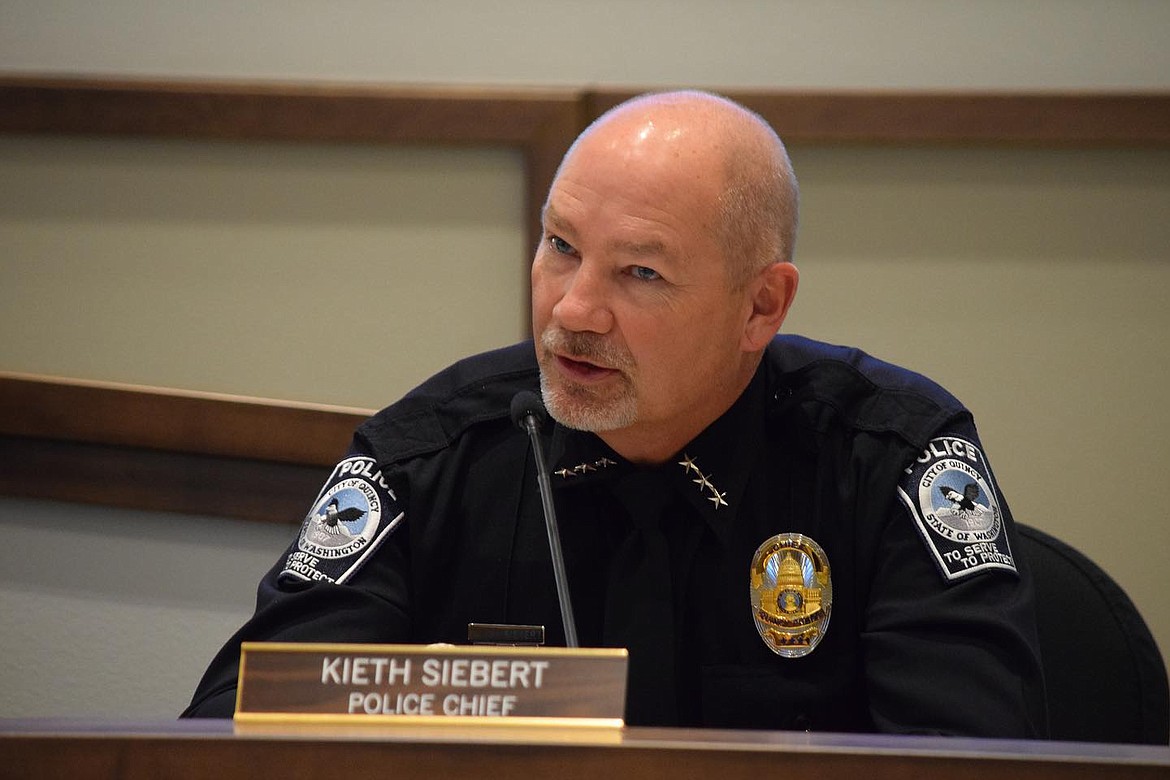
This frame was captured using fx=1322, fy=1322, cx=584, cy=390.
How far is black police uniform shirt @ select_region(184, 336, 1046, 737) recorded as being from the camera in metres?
1.45

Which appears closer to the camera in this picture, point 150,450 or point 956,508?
point 956,508

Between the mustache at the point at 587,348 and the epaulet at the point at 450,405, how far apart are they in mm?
205

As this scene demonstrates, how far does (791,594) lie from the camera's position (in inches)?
60.4

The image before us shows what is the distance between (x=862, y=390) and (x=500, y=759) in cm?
100

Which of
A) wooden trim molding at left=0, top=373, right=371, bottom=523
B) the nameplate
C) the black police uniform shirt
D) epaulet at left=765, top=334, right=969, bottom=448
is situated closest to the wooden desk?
the nameplate

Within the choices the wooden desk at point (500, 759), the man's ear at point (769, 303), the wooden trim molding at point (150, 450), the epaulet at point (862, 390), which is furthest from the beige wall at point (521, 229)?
the wooden desk at point (500, 759)

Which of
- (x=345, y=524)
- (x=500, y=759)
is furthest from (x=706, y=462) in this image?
(x=500, y=759)

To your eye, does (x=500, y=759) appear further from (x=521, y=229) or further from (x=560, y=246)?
(x=521, y=229)

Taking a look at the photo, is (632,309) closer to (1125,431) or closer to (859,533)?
(859,533)

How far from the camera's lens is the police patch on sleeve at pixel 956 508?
1.46m

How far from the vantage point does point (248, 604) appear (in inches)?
79.4

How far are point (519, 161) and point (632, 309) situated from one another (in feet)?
3.82

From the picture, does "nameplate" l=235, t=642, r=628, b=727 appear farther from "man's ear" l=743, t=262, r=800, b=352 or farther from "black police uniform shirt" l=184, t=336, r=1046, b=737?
"man's ear" l=743, t=262, r=800, b=352

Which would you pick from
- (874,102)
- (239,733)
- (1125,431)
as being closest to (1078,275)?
(1125,431)
